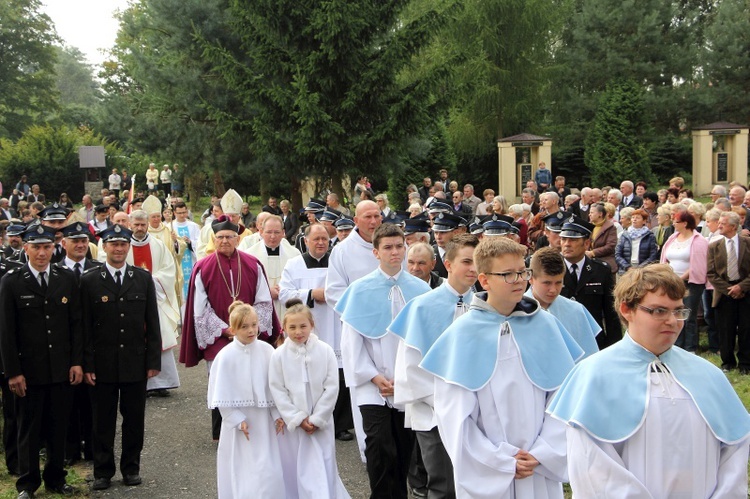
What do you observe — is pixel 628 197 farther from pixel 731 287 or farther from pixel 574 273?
pixel 574 273

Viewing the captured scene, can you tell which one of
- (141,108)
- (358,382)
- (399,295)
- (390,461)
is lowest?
(390,461)

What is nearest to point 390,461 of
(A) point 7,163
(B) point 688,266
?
(B) point 688,266

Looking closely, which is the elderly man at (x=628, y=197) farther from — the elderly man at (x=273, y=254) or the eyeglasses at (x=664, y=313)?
the eyeglasses at (x=664, y=313)

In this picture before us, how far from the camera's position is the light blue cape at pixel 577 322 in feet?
19.9

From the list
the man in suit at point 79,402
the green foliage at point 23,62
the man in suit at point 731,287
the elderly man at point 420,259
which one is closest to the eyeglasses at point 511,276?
the elderly man at point 420,259

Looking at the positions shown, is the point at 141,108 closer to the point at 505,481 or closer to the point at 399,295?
the point at 399,295

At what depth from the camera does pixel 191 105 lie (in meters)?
31.2

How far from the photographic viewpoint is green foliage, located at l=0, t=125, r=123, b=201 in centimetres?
4669

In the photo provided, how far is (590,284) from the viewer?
813cm

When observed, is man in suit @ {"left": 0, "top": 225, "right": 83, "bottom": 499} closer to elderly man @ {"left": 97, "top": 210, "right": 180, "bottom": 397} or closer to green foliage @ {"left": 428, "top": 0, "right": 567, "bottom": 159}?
elderly man @ {"left": 97, "top": 210, "right": 180, "bottom": 397}

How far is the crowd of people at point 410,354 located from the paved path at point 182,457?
230 millimetres

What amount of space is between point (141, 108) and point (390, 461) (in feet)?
106

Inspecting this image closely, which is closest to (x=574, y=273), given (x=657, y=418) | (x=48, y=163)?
(x=657, y=418)

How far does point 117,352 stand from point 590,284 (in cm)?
415
